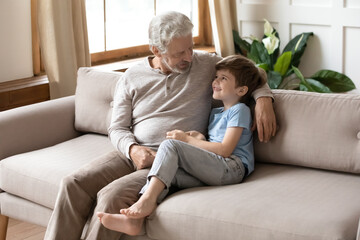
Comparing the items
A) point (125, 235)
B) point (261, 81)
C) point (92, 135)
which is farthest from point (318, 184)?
point (92, 135)

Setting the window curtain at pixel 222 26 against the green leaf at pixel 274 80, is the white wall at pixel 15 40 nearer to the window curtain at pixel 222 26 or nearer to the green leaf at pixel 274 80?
the window curtain at pixel 222 26

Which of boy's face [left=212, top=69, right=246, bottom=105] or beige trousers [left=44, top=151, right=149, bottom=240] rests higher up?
boy's face [left=212, top=69, right=246, bottom=105]

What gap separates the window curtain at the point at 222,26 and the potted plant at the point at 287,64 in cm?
12

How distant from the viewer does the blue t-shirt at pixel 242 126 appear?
2.31m

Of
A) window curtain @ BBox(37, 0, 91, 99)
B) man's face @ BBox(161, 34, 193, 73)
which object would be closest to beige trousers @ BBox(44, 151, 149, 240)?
man's face @ BBox(161, 34, 193, 73)

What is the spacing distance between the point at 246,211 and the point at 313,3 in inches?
111

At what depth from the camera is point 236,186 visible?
87.0 inches

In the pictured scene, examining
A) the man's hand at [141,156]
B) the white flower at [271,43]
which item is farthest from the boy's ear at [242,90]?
the white flower at [271,43]

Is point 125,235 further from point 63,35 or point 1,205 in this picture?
point 63,35

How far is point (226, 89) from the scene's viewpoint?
237cm

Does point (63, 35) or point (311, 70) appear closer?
point (63, 35)

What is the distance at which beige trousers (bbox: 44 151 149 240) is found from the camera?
2150 mm

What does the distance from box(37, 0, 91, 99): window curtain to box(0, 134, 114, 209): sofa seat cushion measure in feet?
2.64

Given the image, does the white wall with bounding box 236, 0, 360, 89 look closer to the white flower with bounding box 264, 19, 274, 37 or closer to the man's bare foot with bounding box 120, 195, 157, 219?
the white flower with bounding box 264, 19, 274, 37
